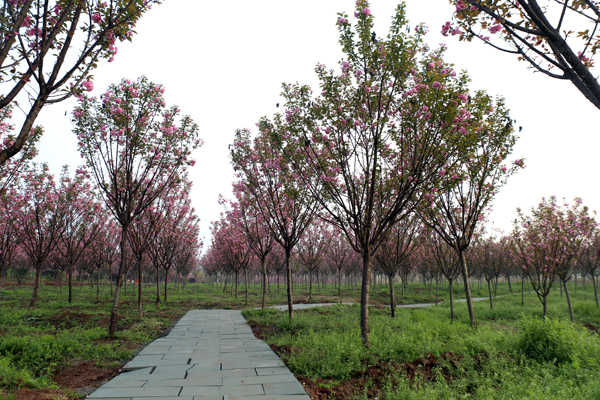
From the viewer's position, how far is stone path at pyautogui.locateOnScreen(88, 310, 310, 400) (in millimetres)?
4395

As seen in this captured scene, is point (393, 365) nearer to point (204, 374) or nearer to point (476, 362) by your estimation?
point (476, 362)

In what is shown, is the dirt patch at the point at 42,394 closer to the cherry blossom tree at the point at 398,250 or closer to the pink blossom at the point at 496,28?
the pink blossom at the point at 496,28

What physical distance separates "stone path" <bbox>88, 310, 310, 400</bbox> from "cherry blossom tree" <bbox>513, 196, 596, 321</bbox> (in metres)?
13.3

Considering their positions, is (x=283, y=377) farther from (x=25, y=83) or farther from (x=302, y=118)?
(x=302, y=118)

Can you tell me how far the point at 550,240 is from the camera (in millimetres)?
13695

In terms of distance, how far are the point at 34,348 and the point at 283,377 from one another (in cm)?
549

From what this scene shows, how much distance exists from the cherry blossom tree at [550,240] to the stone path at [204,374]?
1331 cm

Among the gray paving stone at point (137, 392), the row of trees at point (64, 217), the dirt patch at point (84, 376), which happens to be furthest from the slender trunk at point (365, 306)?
the row of trees at point (64, 217)

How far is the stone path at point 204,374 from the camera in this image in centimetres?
439

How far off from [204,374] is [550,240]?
15392 mm

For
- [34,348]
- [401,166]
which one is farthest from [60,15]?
[401,166]

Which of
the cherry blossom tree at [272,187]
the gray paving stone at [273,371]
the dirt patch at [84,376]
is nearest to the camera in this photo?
the dirt patch at [84,376]

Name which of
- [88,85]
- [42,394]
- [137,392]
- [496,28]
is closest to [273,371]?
[137,392]

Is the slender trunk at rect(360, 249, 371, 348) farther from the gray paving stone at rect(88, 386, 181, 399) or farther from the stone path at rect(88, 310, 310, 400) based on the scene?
the gray paving stone at rect(88, 386, 181, 399)
